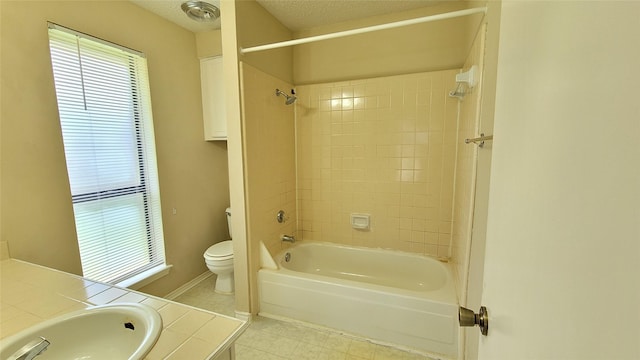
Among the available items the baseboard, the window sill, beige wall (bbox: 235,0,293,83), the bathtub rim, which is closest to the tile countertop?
the window sill

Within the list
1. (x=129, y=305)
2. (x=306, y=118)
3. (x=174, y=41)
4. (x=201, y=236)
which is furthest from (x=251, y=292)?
(x=174, y=41)

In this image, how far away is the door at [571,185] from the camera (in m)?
0.25

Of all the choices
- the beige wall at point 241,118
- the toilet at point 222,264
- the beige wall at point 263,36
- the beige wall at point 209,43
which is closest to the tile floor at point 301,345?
the beige wall at point 241,118

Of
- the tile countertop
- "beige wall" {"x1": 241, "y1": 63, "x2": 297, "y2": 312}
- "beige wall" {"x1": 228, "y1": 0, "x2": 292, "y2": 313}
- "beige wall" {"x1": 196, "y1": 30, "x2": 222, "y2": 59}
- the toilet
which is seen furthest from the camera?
"beige wall" {"x1": 196, "y1": 30, "x2": 222, "y2": 59}

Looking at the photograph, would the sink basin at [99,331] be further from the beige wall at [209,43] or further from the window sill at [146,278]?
the beige wall at [209,43]

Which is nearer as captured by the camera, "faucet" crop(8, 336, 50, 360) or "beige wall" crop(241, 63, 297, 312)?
"faucet" crop(8, 336, 50, 360)

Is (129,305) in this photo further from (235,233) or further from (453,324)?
(453,324)

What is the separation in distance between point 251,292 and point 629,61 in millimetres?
2219

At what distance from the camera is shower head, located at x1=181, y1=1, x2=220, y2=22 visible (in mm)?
1949

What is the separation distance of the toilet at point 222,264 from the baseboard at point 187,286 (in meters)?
0.29

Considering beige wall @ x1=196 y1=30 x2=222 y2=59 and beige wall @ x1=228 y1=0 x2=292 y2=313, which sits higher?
beige wall @ x1=196 y1=30 x2=222 y2=59

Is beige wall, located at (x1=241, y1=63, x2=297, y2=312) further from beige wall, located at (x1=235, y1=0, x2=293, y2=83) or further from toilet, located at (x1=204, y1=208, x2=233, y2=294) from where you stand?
toilet, located at (x1=204, y1=208, x2=233, y2=294)

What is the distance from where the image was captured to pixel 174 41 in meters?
2.29

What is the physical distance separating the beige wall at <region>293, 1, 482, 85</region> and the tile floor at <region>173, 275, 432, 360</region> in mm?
2159
